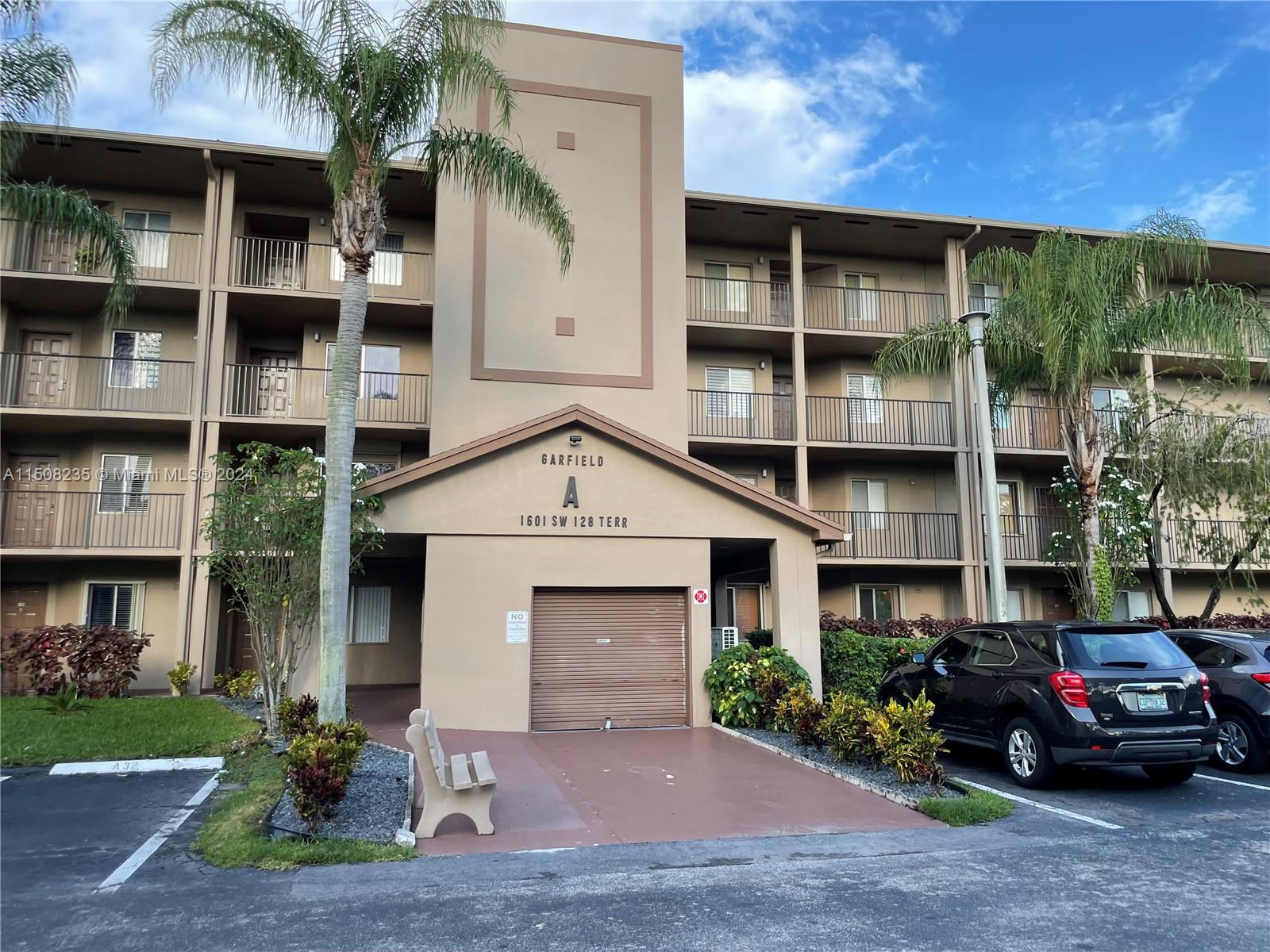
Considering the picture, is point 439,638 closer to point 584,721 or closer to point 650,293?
point 584,721

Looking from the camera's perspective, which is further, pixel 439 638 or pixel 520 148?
pixel 520 148

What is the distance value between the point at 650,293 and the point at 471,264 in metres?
3.67

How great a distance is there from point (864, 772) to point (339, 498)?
6.65 metres

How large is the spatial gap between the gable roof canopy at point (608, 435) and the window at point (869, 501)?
794 cm

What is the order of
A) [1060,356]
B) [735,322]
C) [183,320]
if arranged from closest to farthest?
[1060,356]
[183,320]
[735,322]

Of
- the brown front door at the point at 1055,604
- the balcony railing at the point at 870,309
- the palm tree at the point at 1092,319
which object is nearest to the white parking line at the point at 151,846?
the palm tree at the point at 1092,319

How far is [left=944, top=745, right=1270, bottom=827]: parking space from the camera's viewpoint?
8289mm

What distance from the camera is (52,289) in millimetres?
18328

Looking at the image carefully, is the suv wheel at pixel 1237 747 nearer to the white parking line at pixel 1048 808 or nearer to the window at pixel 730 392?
the white parking line at pixel 1048 808

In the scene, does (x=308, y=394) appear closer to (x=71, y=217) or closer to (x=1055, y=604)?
(x=71, y=217)

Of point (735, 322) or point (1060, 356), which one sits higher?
point (735, 322)

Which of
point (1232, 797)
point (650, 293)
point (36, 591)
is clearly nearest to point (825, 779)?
point (1232, 797)

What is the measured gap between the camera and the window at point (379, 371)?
1953 cm

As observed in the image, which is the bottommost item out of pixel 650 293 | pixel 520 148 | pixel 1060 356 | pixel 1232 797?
pixel 1232 797
